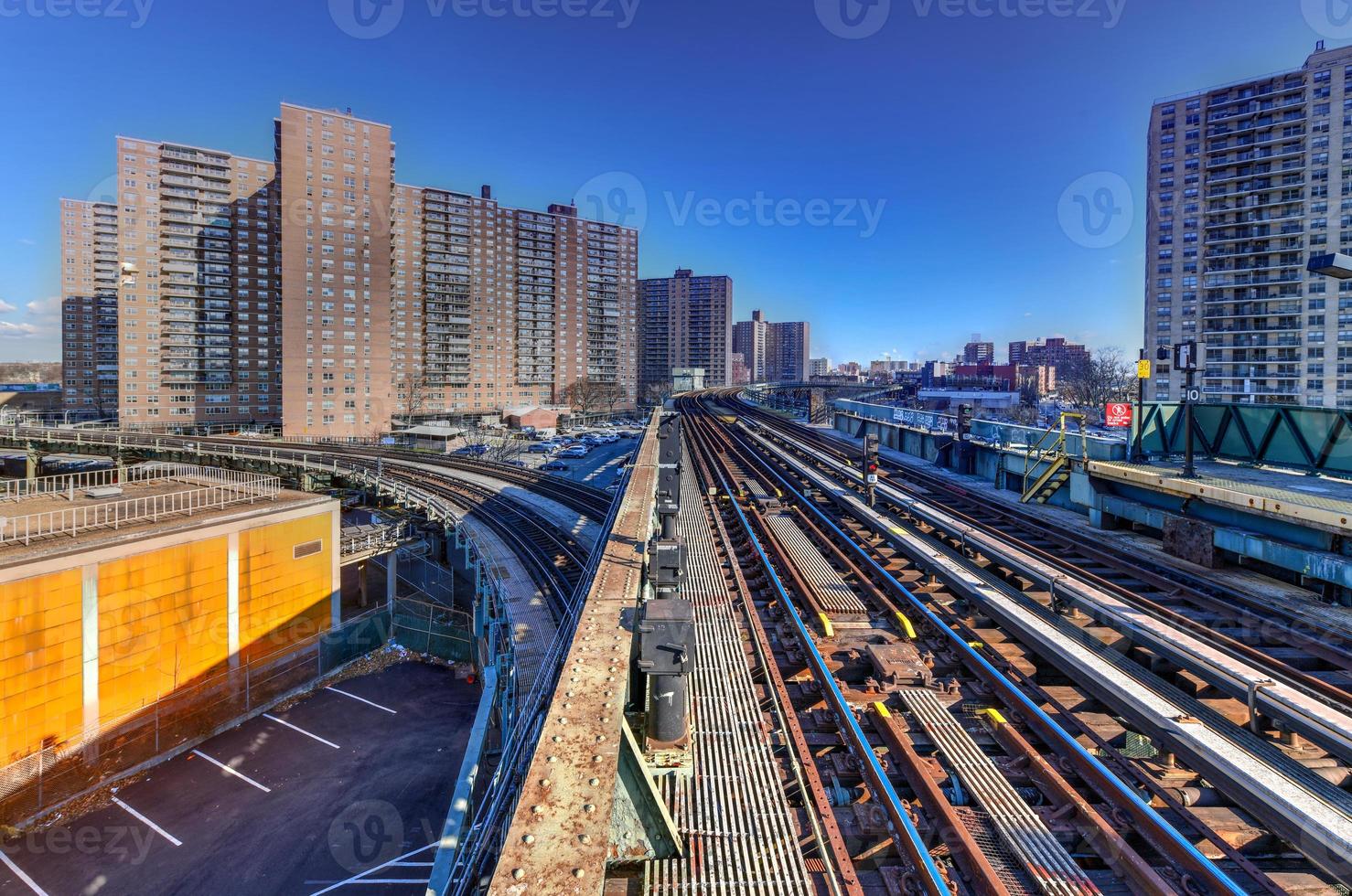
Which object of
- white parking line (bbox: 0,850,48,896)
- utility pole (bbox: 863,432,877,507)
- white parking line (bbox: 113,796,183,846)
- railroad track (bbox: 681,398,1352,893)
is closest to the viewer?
railroad track (bbox: 681,398,1352,893)

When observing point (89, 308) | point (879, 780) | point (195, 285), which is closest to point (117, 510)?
point (879, 780)

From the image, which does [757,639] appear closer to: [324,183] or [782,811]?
[782,811]

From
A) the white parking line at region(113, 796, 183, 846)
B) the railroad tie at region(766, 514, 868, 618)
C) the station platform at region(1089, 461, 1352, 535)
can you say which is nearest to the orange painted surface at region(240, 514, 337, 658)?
the white parking line at region(113, 796, 183, 846)

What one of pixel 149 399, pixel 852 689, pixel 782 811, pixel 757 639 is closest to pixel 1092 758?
pixel 852 689

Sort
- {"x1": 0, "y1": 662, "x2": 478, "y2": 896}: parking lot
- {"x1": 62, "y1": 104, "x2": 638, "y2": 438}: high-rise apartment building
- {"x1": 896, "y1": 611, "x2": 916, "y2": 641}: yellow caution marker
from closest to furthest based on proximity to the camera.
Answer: {"x1": 896, "y1": 611, "x2": 916, "y2": 641}: yellow caution marker, {"x1": 0, "y1": 662, "x2": 478, "y2": 896}: parking lot, {"x1": 62, "y1": 104, "x2": 638, "y2": 438}: high-rise apartment building

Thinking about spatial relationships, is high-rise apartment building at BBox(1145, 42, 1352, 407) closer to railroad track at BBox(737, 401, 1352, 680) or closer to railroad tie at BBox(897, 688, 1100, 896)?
railroad track at BBox(737, 401, 1352, 680)
